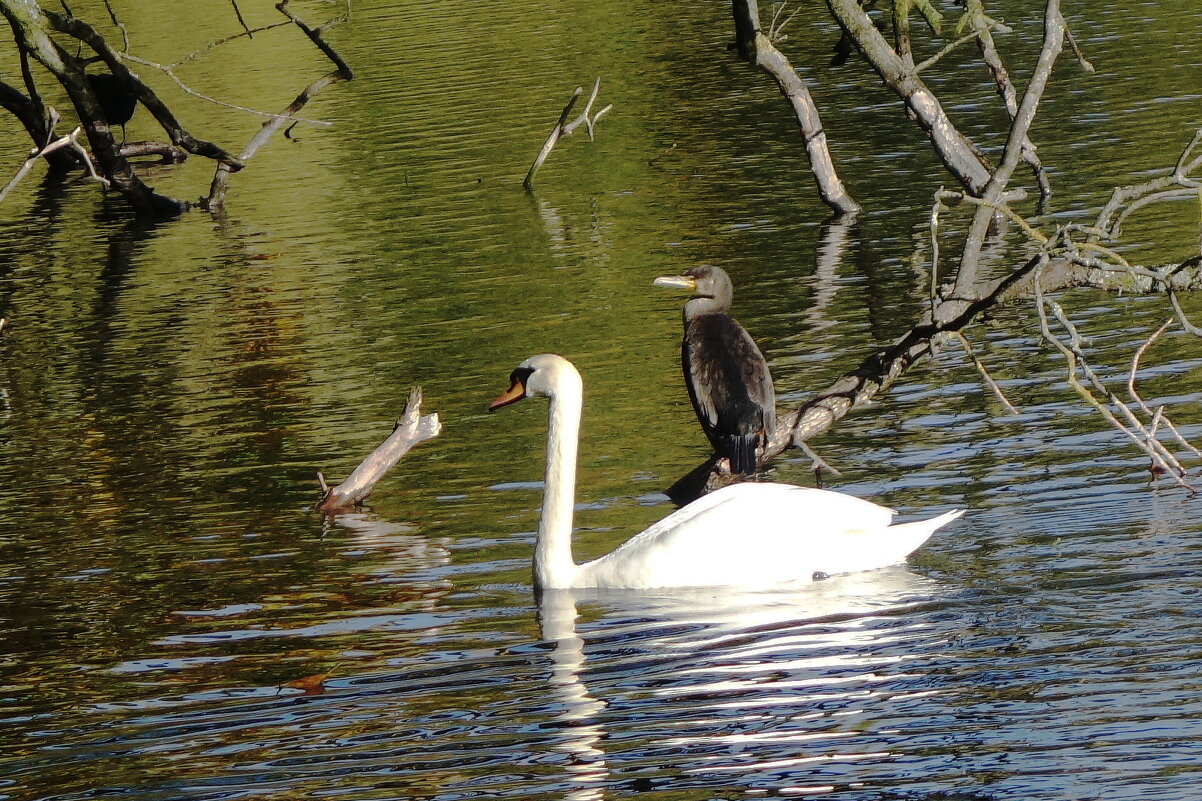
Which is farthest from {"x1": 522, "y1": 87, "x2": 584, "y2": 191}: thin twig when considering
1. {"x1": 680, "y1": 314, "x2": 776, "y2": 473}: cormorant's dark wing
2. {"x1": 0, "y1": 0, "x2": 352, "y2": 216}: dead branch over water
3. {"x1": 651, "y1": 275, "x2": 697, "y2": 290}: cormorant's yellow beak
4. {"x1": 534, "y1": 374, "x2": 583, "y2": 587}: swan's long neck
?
{"x1": 534, "y1": 374, "x2": 583, "y2": 587}: swan's long neck

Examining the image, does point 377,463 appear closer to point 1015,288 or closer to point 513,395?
point 513,395

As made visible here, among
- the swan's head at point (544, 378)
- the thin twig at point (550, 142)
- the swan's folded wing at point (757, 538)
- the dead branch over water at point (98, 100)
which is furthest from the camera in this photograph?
the thin twig at point (550, 142)

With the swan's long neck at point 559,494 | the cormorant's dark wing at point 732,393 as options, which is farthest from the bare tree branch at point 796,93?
the swan's long neck at point 559,494

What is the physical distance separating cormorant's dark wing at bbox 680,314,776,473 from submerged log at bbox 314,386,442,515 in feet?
5.30

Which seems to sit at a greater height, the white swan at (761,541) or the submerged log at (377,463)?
the white swan at (761,541)

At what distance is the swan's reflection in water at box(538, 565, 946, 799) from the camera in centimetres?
566

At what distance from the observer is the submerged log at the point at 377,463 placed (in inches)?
384

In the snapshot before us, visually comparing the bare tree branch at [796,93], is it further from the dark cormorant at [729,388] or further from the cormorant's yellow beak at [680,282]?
the dark cormorant at [729,388]

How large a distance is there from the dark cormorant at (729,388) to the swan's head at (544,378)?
0.96 meters

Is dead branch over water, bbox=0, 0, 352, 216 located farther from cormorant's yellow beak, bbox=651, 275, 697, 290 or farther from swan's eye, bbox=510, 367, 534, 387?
swan's eye, bbox=510, 367, 534, 387

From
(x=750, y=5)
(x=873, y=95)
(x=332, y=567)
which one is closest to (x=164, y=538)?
(x=332, y=567)

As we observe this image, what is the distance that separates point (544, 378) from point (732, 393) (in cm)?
113

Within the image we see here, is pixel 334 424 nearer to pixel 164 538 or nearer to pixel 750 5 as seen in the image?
pixel 164 538

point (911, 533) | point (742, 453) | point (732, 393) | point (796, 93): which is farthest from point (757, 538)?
point (796, 93)
